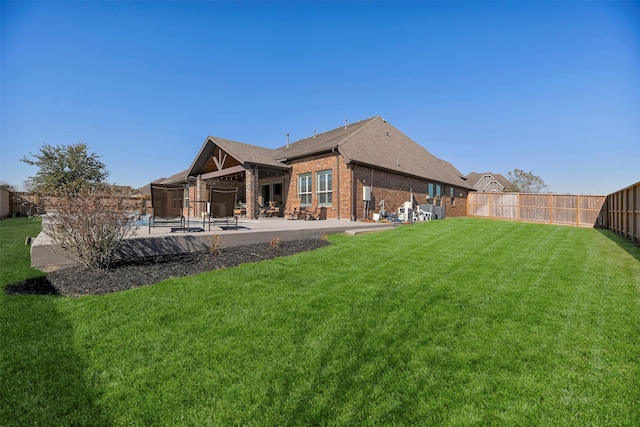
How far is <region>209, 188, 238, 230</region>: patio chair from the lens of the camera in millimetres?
7266

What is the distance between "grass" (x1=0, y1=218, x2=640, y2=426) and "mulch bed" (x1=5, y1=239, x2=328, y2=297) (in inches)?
14.1

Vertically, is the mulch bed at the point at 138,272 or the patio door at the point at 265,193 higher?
the patio door at the point at 265,193

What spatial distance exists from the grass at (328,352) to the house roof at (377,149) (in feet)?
34.2

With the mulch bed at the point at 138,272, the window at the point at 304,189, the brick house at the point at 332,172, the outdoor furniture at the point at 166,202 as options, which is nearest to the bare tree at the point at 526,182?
the brick house at the point at 332,172

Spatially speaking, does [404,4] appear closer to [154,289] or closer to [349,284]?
[349,284]

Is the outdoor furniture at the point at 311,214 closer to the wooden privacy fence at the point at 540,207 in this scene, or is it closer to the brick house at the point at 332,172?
the brick house at the point at 332,172

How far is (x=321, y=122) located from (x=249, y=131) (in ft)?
19.4

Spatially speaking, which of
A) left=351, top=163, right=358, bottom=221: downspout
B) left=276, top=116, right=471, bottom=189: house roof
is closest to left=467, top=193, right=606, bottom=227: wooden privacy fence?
left=276, top=116, right=471, bottom=189: house roof

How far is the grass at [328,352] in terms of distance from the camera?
1793mm

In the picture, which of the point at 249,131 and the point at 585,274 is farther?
the point at 249,131

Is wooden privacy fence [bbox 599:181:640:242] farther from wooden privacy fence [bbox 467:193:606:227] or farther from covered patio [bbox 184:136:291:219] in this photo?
covered patio [bbox 184:136:291:219]

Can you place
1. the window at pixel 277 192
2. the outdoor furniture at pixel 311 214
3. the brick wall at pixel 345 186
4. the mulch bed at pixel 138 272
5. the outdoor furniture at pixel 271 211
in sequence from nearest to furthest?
the mulch bed at pixel 138 272 < the brick wall at pixel 345 186 < the outdoor furniture at pixel 311 214 < the outdoor furniture at pixel 271 211 < the window at pixel 277 192

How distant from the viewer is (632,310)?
3297mm

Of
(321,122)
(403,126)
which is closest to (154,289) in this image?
(321,122)
